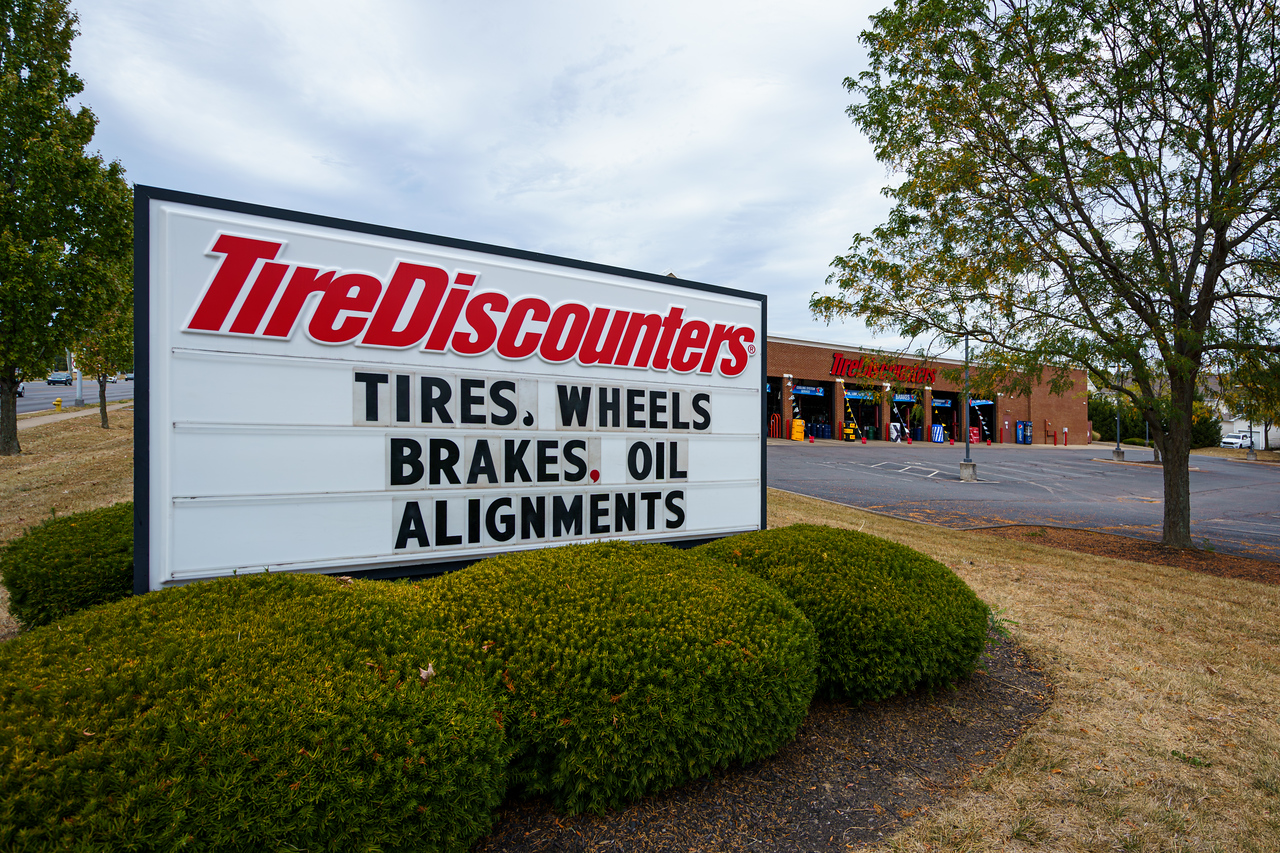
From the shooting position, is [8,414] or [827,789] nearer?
[827,789]

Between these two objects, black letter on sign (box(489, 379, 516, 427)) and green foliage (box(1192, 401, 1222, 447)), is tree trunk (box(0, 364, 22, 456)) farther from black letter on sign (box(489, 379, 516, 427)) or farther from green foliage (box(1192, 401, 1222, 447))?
green foliage (box(1192, 401, 1222, 447))

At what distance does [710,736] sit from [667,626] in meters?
0.53

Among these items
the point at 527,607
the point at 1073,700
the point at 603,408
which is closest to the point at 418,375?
the point at 603,408

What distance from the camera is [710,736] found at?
2.97 m

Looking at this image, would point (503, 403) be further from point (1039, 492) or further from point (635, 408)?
point (1039, 492)

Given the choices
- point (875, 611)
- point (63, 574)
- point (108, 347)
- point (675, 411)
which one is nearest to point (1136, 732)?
point (875, 611)

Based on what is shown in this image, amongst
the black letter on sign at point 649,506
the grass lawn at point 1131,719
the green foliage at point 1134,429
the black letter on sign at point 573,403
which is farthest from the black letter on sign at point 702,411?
the green foliage at point 1134,429

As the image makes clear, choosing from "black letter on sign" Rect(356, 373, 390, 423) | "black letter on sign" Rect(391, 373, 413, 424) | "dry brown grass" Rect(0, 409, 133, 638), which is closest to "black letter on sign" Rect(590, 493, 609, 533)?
"black letter on sign" Rect(391, 373, 413, 424)

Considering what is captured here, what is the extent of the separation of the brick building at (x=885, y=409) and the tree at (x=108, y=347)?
29.9 meters

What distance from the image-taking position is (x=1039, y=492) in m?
19.8

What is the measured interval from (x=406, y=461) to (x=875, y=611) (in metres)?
3.20

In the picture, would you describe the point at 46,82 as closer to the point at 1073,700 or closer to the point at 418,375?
the point at 418,375

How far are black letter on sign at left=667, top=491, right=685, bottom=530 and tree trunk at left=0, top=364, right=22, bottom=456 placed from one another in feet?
72.7

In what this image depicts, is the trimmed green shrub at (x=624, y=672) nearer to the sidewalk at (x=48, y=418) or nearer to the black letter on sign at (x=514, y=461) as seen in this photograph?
the black letter on sign at (x=514, y=461)
